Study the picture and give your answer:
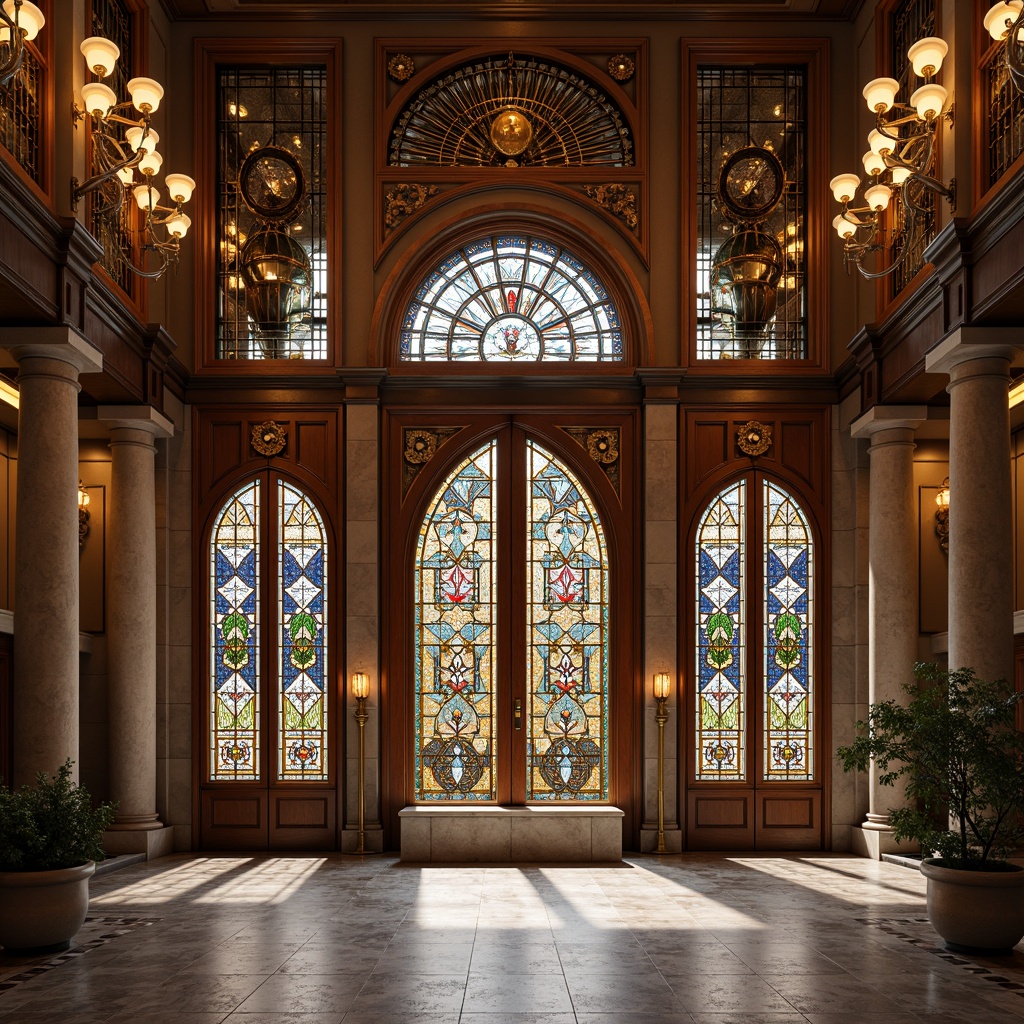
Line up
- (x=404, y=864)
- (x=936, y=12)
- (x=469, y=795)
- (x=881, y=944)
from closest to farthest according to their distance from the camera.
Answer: (x=881, y=944)
(x=936, y=12)
(x=404, y=864)
(x=469, y=795)

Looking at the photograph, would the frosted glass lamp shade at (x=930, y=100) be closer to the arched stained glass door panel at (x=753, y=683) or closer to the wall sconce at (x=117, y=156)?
the arched stained glass door panel at (x=753, y=683)

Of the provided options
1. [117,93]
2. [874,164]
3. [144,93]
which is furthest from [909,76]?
[117,93]

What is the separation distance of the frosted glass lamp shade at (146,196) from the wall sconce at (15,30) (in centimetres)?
176

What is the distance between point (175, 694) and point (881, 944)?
283 inches

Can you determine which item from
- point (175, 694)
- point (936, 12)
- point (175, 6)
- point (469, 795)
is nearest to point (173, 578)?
point (175, 694)

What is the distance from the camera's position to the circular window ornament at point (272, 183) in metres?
12.9

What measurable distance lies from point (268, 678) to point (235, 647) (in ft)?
1.47

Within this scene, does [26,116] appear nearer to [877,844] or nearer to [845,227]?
[845,227]

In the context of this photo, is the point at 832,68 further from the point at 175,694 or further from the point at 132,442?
the point at 175,694

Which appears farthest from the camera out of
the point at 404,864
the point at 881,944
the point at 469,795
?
the point at 469,795

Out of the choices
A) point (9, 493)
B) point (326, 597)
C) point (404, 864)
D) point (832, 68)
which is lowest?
point (404, 864)

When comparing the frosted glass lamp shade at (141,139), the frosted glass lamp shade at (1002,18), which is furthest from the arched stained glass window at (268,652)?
the frosted glass lamp shade at (1002,18)

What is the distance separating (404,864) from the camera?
11438 mm

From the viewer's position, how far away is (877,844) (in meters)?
11.6
